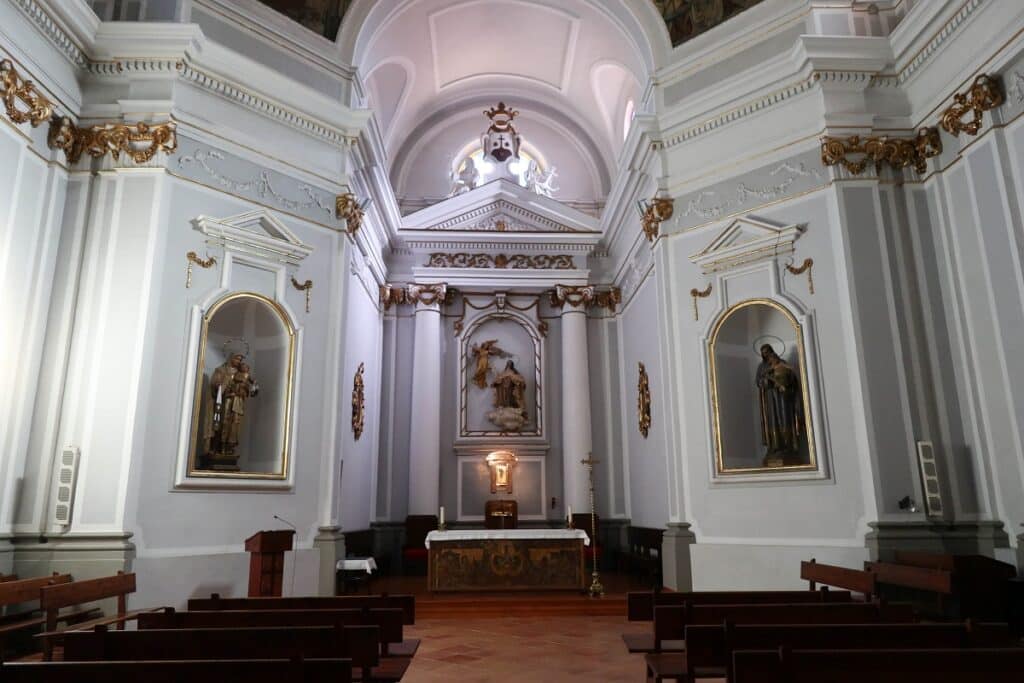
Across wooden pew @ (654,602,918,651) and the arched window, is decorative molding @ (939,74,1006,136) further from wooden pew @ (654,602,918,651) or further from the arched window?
the arched window

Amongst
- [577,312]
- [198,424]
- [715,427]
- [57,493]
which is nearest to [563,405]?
[577,312]

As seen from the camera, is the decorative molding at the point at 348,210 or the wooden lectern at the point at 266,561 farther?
the decorative molding at the point at 348,210

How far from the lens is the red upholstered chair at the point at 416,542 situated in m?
12.0

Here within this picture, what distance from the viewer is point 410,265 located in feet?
45.5

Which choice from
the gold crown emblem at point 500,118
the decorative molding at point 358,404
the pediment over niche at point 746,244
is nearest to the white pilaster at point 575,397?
the gold crown emblem at point 500,118

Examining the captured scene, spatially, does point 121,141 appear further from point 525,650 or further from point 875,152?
point 875,152

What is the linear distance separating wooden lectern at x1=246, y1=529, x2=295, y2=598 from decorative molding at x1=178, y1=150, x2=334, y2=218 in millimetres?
4026

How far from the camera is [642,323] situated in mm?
11758

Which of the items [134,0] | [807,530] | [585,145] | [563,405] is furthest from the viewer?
[585,145]

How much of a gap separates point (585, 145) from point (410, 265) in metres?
4.49

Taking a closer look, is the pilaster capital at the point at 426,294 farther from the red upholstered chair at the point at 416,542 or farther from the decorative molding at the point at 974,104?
the decorative molding at the point at 974,104

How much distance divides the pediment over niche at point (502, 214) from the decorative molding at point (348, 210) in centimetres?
397

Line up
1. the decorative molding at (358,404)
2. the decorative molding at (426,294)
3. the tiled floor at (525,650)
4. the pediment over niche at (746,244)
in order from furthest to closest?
the decorative molding at (426,294), the decorative molding at (358,404), the pediment over niche at (746,244), the tiled floor at (525,650)

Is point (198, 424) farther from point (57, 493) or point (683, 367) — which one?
point (683, 367)
